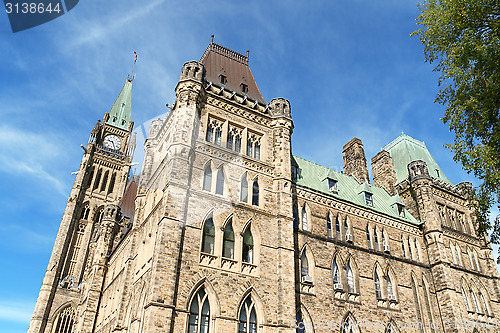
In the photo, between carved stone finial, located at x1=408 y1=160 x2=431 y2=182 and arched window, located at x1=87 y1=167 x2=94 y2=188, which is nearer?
carved stone finial, located at x1=408 y1=160 x2=431 y2=182

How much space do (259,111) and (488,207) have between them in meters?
14.3

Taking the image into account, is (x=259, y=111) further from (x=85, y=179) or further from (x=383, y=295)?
(x=85, y=179)

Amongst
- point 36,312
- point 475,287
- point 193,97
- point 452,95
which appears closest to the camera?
point 452,95

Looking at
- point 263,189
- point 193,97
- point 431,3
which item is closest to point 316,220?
point 263,189

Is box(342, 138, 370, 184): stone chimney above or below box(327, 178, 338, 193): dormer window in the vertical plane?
above

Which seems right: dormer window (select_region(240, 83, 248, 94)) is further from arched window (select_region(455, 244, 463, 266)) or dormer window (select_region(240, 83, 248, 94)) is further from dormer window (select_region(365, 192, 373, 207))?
arched window (select_region(455, 244, 463, 266))

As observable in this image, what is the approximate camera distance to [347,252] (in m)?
24.7

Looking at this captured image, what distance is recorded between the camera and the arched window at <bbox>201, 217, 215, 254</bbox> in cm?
1916

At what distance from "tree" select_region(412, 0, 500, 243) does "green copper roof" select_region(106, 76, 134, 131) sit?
225 feet

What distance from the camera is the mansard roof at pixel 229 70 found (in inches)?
1013

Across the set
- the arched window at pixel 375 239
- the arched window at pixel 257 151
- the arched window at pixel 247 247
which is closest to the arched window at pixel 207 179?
the arched window at pixel 247 247

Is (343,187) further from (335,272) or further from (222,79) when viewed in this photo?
(222,79)

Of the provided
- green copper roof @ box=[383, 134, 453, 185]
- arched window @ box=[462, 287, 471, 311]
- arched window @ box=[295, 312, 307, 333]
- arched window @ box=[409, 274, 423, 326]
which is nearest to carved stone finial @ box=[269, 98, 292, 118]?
arched window @ box=[295, 312, 307, 333]

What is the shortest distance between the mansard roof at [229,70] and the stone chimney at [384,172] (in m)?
15.5
